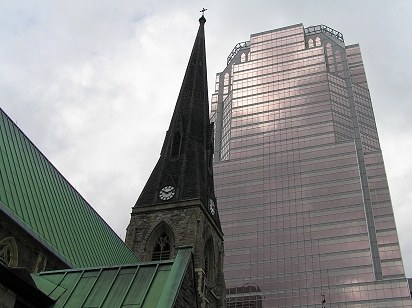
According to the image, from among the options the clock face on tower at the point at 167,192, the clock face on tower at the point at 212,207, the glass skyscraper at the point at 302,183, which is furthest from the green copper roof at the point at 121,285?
the glass skyscraper at the point at 302,183

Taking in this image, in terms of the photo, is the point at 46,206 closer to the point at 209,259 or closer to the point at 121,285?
the point at 121,285

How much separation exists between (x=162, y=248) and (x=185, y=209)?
256 cm

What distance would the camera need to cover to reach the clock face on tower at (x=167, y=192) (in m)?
29.8

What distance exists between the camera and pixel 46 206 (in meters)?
18.1

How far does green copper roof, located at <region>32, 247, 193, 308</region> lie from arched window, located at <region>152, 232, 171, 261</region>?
16132mm

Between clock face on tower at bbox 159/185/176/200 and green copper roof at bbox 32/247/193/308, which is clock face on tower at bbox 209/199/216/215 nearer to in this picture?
clock face on tower at bbox 159/185/176/200

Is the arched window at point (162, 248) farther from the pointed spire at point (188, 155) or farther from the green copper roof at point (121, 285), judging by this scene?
the green copper roof at point (121, 285)

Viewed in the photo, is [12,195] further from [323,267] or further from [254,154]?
[254,154]

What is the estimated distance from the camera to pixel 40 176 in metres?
19.0

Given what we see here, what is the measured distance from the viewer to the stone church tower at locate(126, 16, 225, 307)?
2752 cm

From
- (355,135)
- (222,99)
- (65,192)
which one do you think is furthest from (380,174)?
(65,192)

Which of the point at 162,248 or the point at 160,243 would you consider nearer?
the point at 162,248

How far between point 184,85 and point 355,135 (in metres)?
32.4

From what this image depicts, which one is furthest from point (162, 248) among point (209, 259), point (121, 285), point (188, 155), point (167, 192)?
point (121, 285)
